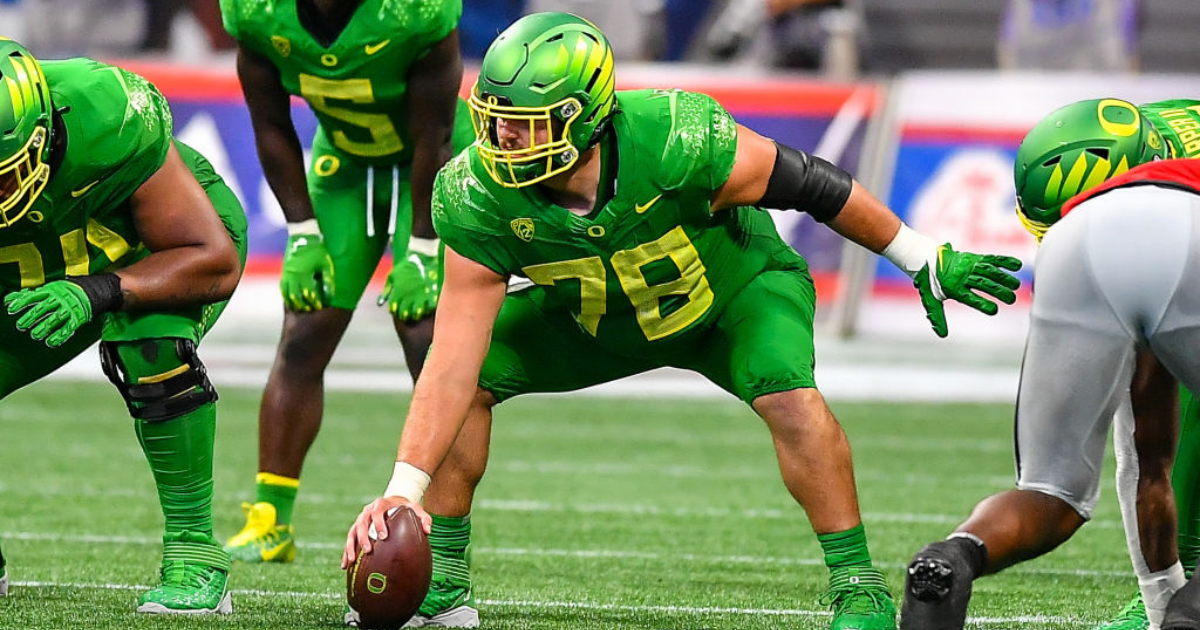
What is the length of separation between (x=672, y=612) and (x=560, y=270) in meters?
1.00

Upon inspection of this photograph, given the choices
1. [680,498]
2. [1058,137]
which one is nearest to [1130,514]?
[1058,137]

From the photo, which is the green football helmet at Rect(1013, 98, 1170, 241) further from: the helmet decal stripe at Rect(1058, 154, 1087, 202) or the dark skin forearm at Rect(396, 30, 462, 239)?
the dark skin forearm at Rect(396, 30, 462, 239)

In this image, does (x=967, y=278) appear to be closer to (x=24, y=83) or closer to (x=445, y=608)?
(x=445, y=608)

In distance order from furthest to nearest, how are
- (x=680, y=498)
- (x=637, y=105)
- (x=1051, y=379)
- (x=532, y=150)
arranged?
(x=680, y=498)
(x=637, y=105)
(x=532, y=150)
(x=1051, y=379)

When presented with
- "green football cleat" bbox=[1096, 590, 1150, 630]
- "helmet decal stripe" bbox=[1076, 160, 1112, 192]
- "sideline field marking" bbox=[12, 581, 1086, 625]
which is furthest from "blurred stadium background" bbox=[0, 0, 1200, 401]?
"helmet decal stripe" bbox=[1076, 160, 1112, 192]

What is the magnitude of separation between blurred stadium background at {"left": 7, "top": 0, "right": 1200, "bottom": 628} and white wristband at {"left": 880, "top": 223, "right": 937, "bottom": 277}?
4.09 m

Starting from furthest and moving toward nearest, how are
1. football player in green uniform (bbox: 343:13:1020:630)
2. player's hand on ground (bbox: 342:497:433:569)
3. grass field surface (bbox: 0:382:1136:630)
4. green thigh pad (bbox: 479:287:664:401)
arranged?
grass field surface (bbox: 0:382:1136:630)
green thigh pad (bbox: 479:287:664:401)
football player in green uniform (bbox: 343:13:1020:630)
player's hand on ground (bbox: 342:497:433:569)

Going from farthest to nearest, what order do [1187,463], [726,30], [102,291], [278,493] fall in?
[726,30]
[278,493]
[1187,463]
[102,291]

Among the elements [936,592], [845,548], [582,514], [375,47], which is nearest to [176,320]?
[375,47]

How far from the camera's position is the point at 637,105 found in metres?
4.42

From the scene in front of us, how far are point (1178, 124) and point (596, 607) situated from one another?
1.88m

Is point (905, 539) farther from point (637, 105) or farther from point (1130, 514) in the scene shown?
point (637, 105)

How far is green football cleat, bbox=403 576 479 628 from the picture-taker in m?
4.60

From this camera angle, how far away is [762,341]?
14.5ft
